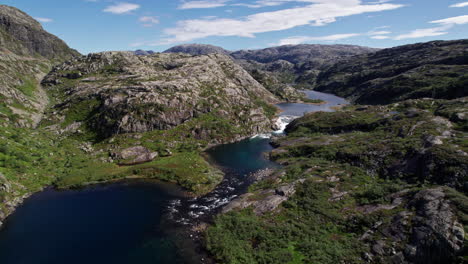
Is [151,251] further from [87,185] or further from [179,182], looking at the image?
[87,185]

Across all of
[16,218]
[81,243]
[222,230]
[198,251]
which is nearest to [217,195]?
[222,230]

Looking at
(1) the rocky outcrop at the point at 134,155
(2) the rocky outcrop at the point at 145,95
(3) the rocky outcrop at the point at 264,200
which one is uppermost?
(2) the rocky outcrop at the point at 145,95

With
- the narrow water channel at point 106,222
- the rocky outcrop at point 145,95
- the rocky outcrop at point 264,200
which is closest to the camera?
the narrow water channel at point 106,222

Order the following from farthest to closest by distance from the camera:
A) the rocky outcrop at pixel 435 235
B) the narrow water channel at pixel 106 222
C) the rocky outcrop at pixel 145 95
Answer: the rocky outcrop at pixel 145 95, the narrow water channel at pixel 106 222, the rocky outcrop at pixel 435 235

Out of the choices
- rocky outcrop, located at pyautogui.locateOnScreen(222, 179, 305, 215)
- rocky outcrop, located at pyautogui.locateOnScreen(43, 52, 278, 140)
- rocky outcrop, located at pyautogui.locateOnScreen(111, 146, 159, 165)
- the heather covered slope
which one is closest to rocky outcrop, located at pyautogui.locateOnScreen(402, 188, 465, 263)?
the heather covered slope

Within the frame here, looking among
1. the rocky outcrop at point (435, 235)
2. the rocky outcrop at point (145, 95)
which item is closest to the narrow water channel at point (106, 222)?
the rocky outcrop at point (435, 235)

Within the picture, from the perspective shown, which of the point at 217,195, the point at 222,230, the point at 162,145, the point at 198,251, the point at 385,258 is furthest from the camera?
the point at 162,145

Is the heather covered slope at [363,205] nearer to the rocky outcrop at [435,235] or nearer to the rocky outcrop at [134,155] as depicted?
the rocky outcrop at [435,235]

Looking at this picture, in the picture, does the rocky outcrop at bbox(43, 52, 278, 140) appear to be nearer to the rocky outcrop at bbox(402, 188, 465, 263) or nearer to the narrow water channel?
the narrow water channel
